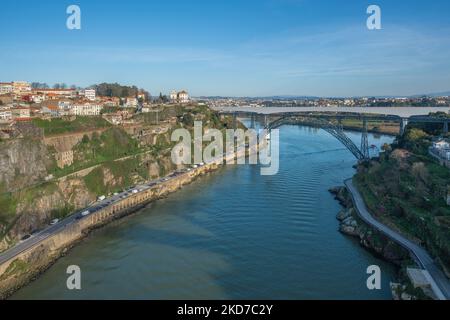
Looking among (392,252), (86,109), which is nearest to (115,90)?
(86,109)

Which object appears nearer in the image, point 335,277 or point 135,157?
point 335,277

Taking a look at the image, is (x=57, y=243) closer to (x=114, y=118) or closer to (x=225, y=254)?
(x=225, y=254)

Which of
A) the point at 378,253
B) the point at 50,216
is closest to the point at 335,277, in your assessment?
the point at 378,253

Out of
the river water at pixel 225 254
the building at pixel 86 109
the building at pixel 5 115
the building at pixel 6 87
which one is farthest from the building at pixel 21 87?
the river water at pixel 225 254

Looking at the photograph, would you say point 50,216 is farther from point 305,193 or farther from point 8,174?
point 305,193

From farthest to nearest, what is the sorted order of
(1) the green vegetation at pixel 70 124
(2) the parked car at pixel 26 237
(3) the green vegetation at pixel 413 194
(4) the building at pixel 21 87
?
(4) the building at pixel 21 87 → (1) the green vegetation at pixel 70 124 → (2) the parked car at pixel 26 237 → (3) the green vegetation at pixel 413 194

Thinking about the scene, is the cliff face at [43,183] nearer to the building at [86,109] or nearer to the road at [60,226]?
the road at [60,226]
